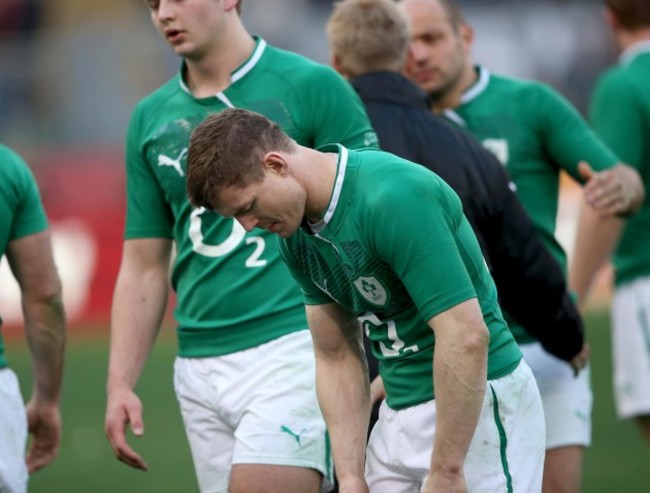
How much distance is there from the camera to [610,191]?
5.66 m

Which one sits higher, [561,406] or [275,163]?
[275,163]

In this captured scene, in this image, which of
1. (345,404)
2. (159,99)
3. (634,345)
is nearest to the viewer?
(345,404)

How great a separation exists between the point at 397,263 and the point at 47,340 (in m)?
2.18

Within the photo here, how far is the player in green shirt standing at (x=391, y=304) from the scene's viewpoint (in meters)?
3.76

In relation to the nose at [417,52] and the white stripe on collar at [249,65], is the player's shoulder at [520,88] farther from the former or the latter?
the white stripe on collar at [249,65]

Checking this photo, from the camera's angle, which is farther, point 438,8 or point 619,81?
point 619,81

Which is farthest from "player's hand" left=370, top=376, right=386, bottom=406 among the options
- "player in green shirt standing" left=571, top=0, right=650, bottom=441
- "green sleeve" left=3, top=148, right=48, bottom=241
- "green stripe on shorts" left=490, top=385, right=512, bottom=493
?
"player in green shirt standing" left=571, top=0, right=650, bottom=441

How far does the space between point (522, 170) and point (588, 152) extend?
312mm

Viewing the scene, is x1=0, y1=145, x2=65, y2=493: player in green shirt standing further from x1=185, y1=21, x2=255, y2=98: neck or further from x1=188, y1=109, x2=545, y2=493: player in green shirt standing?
x1=188, y1=109, x2=545, y2=493: player in green shirt standing

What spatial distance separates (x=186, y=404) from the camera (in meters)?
5.33

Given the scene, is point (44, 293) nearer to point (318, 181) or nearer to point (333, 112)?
point (333, 112)

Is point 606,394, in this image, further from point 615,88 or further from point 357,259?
point 357,259

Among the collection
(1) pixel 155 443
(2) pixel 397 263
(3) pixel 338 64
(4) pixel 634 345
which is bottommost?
(1) pixel 155 443

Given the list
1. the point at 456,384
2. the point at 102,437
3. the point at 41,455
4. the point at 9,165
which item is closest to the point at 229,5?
the point at 9,165
